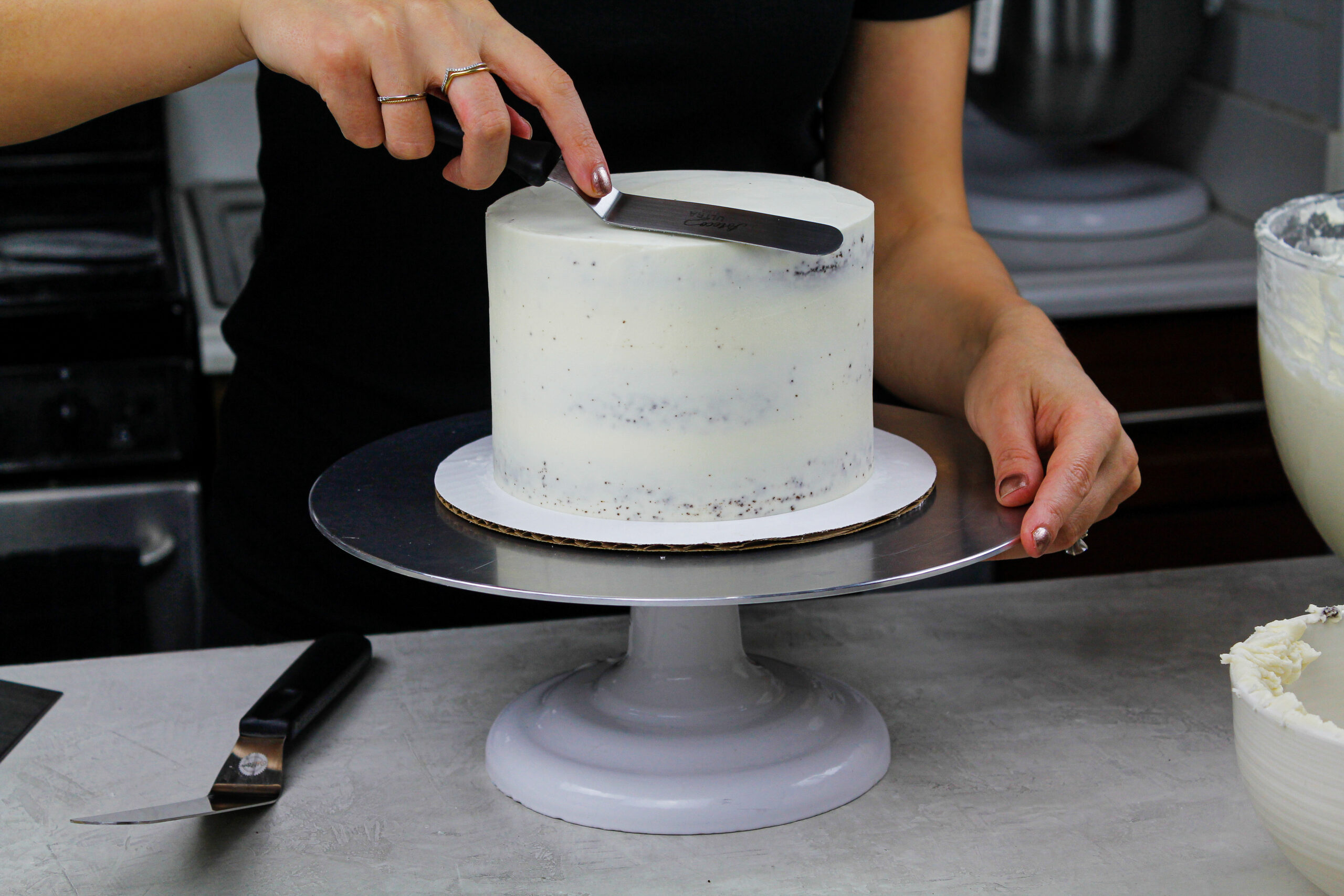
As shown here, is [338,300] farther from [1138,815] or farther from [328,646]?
[1138,815]

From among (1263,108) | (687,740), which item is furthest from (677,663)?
(1263,108)

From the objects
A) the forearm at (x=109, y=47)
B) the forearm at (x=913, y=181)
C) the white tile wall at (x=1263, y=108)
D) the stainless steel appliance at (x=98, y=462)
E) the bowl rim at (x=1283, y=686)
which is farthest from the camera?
the white tile wall at (x=1263, y=108)

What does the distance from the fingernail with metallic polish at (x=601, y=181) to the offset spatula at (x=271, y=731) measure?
35 cm

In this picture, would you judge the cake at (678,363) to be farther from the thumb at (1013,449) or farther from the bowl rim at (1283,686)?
the bowl rim at (1283,686)

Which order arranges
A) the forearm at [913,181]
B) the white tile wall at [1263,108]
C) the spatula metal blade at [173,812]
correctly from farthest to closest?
the white tile wall at [1263,108] < the forearm at [913,181] < the spatula metal blade at [173,812]

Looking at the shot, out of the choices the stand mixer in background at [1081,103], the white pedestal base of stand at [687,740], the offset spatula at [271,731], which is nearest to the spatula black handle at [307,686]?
the offset spatula at [271,731]

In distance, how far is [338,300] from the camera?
3.79ft

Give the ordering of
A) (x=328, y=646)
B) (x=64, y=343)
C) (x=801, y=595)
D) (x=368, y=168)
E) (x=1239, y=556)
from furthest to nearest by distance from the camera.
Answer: (x=1239, y=556) → (x=64, y=343) → (x=368, y=168) → (x=328, y=646) → (x=801, y=595)

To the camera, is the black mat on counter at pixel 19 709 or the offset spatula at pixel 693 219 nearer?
the offset spatula at pixel 693 219

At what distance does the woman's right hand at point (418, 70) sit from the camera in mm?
721

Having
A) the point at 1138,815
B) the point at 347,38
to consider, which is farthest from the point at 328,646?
the point at 1138,815

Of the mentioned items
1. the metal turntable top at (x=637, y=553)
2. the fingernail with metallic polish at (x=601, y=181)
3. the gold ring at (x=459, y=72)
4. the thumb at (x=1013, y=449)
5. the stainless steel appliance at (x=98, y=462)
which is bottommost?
the stainless steel appliance at (x=98, y=462)

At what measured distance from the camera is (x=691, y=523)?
77cm

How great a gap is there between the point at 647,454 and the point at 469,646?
11.6 inches
